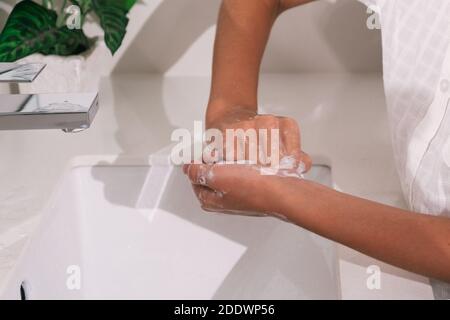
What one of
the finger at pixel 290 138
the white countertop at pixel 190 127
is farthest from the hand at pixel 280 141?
the white countertop at pixel 190 127

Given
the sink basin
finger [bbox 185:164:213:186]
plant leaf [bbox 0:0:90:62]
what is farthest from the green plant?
finger [bbox 185:164:213:186]

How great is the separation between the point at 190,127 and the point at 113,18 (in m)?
0.21

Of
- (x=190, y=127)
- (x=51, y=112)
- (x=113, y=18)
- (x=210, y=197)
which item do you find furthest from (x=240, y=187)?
(x=113, y=18)

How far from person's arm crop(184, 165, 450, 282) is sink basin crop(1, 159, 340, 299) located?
0.67 ft

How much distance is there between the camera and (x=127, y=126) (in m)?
0.87

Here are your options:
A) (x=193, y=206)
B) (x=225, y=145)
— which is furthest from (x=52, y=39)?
(x=225, y=145)

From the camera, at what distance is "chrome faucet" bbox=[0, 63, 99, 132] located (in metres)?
0.45

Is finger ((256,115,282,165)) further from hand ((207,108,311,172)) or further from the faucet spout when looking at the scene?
the faucet spout

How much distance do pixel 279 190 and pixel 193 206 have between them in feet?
0.89

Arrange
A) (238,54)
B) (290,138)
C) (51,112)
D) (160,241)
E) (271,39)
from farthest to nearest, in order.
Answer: (271,39) → (160,241) → (238,54) → (290,138) → (51,112)

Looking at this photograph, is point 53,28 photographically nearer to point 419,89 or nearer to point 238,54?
point 238,54

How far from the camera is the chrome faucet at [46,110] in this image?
45 cm

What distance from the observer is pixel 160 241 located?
81 cm

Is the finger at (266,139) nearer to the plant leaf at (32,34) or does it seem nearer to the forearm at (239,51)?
the forearm at (239,51)
